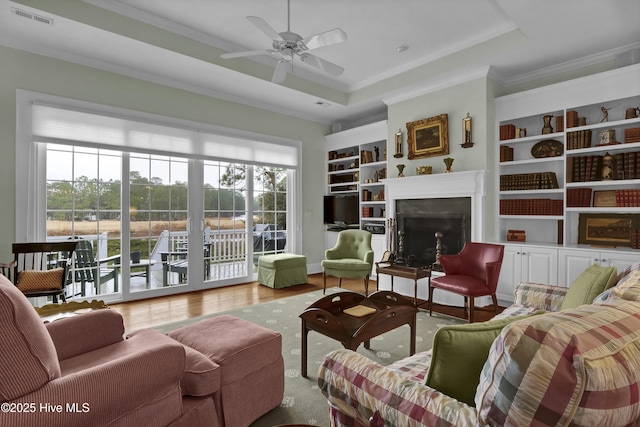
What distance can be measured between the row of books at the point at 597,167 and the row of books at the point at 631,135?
0.13 metres

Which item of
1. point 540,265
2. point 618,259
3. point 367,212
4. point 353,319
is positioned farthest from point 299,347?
point 367,212

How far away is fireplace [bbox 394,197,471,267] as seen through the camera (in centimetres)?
452

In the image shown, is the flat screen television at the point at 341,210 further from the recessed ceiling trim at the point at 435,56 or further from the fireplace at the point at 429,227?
the recessed ceiling trim at the point at 435,56

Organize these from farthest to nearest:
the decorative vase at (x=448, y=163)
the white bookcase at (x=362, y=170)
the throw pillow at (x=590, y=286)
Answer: the white bookcase at (x=362, y=170) < the decorative vase at (x=448, y=163) < the throw pillow at (x=590, y=286)

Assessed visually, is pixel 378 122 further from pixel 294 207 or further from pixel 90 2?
pixel 90 2

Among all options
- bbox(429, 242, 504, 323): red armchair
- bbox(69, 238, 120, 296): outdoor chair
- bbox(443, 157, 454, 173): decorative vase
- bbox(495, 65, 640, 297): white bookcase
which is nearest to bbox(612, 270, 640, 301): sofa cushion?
bbox(429, 242, 504, 323): red armchair

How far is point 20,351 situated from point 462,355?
1391 mm

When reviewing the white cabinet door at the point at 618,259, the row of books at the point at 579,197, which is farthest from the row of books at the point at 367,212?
the white cabinet door at the point at 618,259

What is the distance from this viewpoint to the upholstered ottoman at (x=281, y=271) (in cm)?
513

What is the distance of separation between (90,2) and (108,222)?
A: 2472 mm

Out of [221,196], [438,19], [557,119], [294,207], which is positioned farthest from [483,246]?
[221,196]

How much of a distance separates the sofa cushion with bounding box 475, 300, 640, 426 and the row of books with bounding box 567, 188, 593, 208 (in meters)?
3.67

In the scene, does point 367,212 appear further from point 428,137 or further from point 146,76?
point 146,76

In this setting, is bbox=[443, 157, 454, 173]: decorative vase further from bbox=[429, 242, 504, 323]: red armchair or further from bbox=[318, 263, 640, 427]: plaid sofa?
bbox=[318, 263, 640, 427]: plaid sofa
